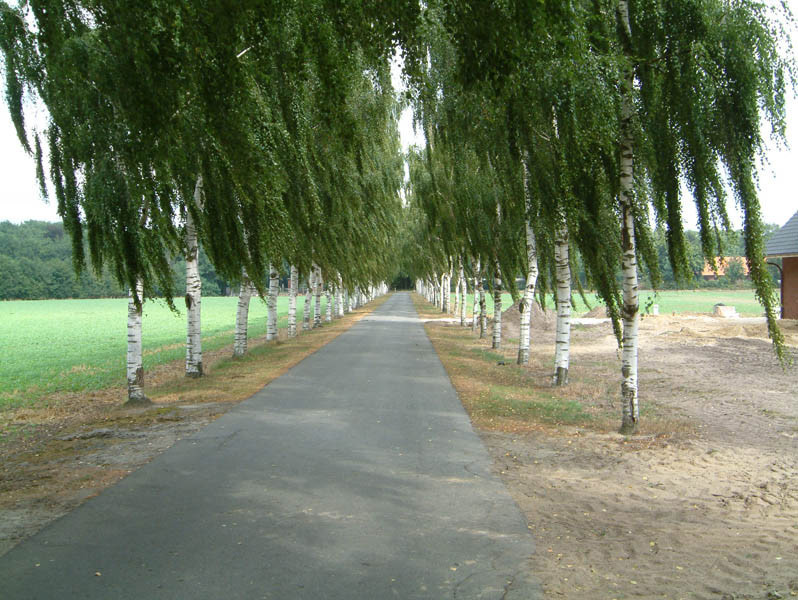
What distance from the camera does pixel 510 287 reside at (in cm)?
1747

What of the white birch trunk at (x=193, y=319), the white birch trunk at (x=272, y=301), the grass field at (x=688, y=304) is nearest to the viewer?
the white birch trunk at (x=193, y=319)

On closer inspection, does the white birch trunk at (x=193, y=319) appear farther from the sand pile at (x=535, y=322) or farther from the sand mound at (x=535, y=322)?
the sand mound at (x=535, y=322)

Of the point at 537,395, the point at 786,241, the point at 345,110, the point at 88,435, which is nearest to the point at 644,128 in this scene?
the point at 345,110

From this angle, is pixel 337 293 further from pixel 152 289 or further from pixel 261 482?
pixel 261 482

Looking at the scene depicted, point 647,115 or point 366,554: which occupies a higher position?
point 647,115

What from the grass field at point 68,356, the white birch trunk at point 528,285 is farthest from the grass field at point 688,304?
the grass field at point 68,356

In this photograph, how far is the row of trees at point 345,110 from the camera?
14.6 feet

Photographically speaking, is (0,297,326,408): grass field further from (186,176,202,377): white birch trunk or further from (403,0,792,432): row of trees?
(403,0,792,432): row of trees

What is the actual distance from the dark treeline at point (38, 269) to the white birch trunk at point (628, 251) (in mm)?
105217

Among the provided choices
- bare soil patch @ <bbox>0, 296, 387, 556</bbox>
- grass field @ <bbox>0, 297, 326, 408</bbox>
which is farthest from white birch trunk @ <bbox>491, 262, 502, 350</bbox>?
grass field @ <bbox>0, 297, 326, 408</bbox>

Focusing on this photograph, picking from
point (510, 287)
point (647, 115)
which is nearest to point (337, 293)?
point (510, 287)

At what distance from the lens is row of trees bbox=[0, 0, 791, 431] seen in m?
4.45

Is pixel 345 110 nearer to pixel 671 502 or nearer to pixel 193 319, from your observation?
pixel 671 502

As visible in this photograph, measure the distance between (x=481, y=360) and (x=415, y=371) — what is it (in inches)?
144
